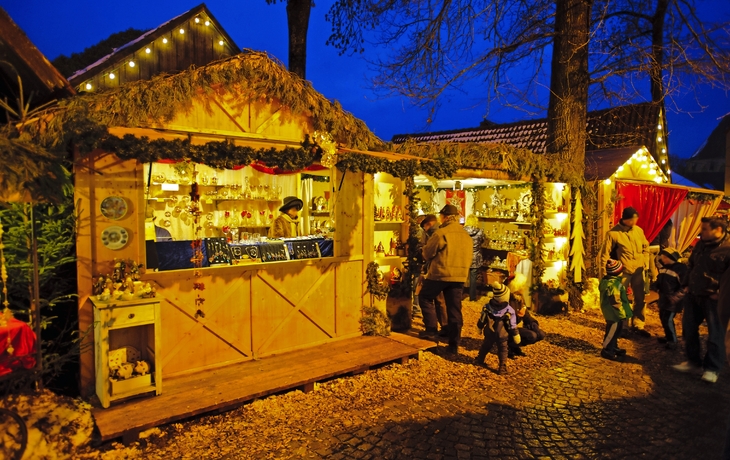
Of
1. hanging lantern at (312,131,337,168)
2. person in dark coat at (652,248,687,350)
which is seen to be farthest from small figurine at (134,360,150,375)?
person in dark coat at (652,248,687,350)

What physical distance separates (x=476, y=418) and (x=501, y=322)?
5.11ft

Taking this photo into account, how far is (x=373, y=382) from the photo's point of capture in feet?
18.3

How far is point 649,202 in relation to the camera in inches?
426

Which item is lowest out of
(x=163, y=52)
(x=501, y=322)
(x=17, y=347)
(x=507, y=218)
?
(x=501, y=322)

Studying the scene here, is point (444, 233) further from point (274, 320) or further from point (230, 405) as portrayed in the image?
point (230, 405)

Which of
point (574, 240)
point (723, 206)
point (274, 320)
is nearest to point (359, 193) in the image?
point (274, 320)

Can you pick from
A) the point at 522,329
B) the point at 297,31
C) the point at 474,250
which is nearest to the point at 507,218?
the point at 474,250

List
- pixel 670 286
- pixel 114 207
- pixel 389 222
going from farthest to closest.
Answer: pixel 389 222 → pixel 670 286 → pixel 114 207

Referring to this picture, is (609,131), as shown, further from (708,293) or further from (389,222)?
(708,293)

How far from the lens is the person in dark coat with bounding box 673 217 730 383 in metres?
5.36

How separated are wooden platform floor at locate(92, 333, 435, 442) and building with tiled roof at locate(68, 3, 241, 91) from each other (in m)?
6.86

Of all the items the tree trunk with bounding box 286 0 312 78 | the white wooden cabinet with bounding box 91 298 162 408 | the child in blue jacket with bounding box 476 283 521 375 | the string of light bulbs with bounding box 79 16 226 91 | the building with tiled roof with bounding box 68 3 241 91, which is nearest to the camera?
the white wooden cabinet with bounding box 91 298 162 408

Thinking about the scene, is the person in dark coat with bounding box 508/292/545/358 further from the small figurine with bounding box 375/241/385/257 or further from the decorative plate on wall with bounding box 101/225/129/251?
the decorative plate on wall with bounding box 101/225/129/251

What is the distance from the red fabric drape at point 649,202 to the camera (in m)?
10.3
